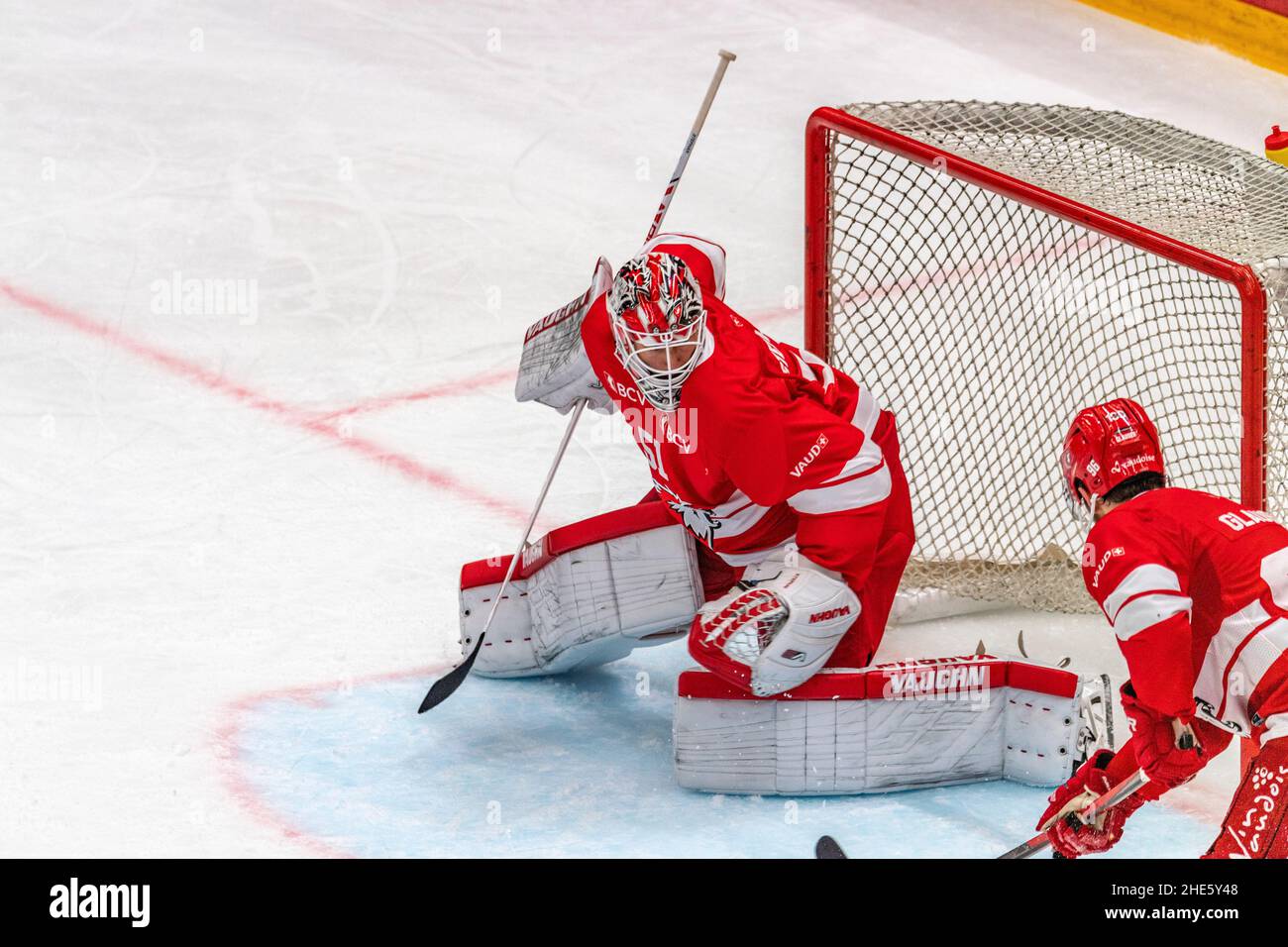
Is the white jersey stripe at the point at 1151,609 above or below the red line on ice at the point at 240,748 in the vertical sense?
A: above

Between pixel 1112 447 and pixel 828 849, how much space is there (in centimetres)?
80

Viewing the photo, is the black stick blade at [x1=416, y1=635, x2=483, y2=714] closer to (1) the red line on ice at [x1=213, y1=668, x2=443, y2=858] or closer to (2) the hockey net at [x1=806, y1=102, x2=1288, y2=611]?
(1) the red line on ice at [x1=213, y1=668, x2=443, y2=858]

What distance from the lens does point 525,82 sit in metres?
6.88

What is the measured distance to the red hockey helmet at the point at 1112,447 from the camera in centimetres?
262

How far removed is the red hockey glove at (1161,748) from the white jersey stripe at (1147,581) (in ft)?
0.65

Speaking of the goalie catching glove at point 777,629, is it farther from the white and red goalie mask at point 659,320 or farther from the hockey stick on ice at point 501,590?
the hockey stick on ice at point 501,590

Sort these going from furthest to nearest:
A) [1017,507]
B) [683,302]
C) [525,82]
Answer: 1. [525,82]
2. [1017,507]
3. [683,302]

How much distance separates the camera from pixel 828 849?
288 centimetres

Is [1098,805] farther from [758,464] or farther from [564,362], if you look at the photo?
[564,362]

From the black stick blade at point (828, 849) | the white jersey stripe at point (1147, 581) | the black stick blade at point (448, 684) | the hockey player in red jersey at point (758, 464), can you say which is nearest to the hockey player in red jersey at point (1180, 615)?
the white jersey stripe at point (1147, 581)

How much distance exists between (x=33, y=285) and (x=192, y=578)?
69.5 inches

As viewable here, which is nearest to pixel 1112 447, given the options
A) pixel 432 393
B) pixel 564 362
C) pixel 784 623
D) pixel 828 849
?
pixel 784 623

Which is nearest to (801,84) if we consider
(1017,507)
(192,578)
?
(1017,507)
